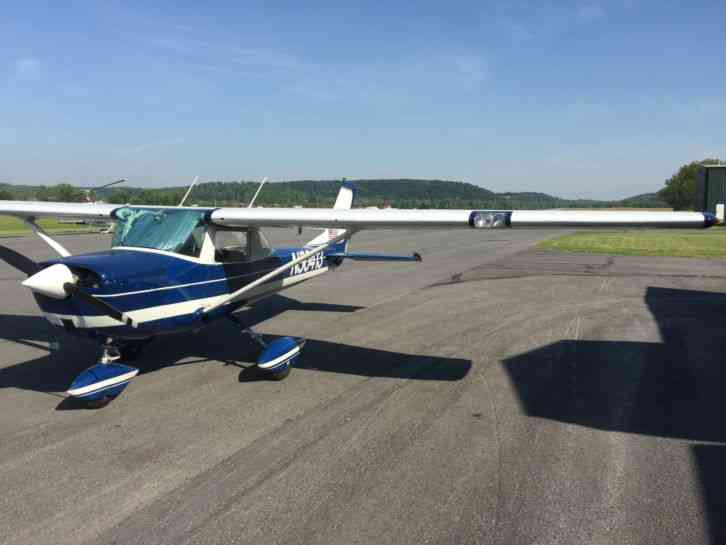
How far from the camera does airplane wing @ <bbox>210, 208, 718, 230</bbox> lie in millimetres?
5094

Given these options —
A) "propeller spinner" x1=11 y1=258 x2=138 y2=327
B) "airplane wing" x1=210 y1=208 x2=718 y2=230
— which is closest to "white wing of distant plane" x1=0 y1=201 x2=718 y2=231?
"airplane wing" x1=210 y1=208 x2=718 y2=230

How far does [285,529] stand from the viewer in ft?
10.8

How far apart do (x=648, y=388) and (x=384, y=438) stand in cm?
336

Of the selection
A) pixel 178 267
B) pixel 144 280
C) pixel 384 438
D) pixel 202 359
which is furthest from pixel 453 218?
pixel 202 359

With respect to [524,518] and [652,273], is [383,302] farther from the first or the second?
[652,273]

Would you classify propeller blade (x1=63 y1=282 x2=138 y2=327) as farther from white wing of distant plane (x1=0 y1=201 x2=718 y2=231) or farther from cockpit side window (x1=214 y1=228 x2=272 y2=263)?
white wing of distant plane (x1=0 y1=201 x2=718 y2=231)

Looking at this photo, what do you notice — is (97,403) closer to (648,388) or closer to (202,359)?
(202,359)

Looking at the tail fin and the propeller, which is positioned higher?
the tail fin

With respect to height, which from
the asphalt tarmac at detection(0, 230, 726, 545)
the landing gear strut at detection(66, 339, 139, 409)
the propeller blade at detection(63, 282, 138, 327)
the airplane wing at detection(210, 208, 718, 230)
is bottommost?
the asphalt tarmac at detection(0, 230, 726, 545)

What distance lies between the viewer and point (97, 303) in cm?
509

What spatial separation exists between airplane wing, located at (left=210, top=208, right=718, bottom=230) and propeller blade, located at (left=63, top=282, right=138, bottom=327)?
1826 mm

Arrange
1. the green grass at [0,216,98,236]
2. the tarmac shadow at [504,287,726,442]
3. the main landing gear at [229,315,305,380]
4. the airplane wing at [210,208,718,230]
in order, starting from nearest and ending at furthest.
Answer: the tarmac shadow at [504,287,726,442], the airplane wing at [210,208,718,230], the main landing gear at [229,315,305,380], the green grass at [0,216,98,236]

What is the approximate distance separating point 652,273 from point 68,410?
16.3 metres

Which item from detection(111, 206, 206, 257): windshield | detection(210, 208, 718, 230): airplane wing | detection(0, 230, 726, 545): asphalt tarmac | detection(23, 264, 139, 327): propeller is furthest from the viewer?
detection(111, 206, 206, 257): windshield
